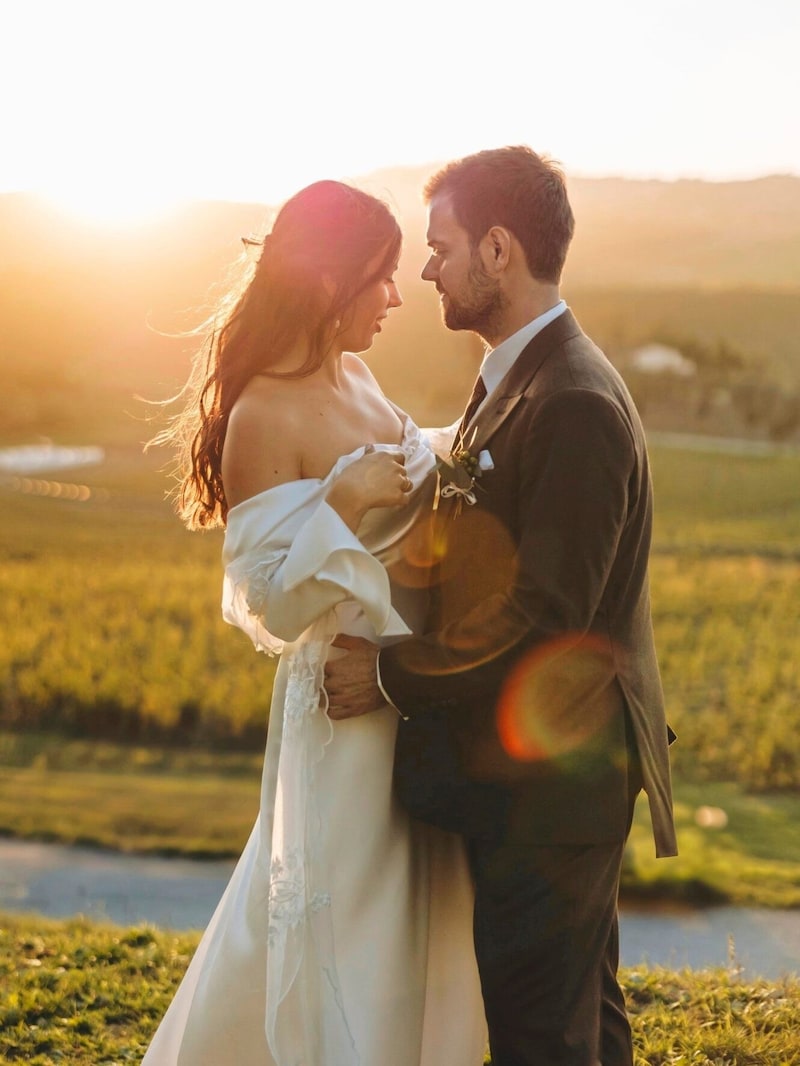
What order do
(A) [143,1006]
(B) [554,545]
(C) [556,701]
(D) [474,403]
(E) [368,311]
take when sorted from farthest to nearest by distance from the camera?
(A) [143,1006] → (D) [474,403] → (E) [368,311] → (C) [556,701] → (B) [554,545]

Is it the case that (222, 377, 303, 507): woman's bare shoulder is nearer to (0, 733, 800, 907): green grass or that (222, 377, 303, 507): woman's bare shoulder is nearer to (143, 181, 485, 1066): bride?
(143, 181, 485, 1066): bride

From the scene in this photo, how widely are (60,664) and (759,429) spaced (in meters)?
52.9

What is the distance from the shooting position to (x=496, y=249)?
2.93m

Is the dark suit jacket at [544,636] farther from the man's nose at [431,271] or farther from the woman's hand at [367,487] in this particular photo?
the man's nose at [431,271]

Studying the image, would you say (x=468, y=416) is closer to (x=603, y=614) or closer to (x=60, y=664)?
(x=603, y=614)

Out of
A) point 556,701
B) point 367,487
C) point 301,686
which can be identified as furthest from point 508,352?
point 301,686

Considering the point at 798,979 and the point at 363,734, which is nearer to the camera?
the point at 363,734

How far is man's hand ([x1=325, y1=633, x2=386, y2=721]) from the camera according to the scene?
2.96 meters

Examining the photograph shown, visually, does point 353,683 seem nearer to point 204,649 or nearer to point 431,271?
point 431,271

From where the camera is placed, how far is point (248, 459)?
117 inches

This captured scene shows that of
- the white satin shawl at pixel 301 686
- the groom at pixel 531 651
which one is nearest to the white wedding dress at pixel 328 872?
the white satin shawl at pixel 301 686

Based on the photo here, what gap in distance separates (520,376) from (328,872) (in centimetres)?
129

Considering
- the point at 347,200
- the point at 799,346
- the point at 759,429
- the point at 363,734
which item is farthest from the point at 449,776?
the point at 799,346

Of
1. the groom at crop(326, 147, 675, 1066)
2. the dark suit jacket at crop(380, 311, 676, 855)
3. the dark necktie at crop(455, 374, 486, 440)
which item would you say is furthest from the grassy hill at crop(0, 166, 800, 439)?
the dark suit jacket at crop(380, 311, 676, 855)
